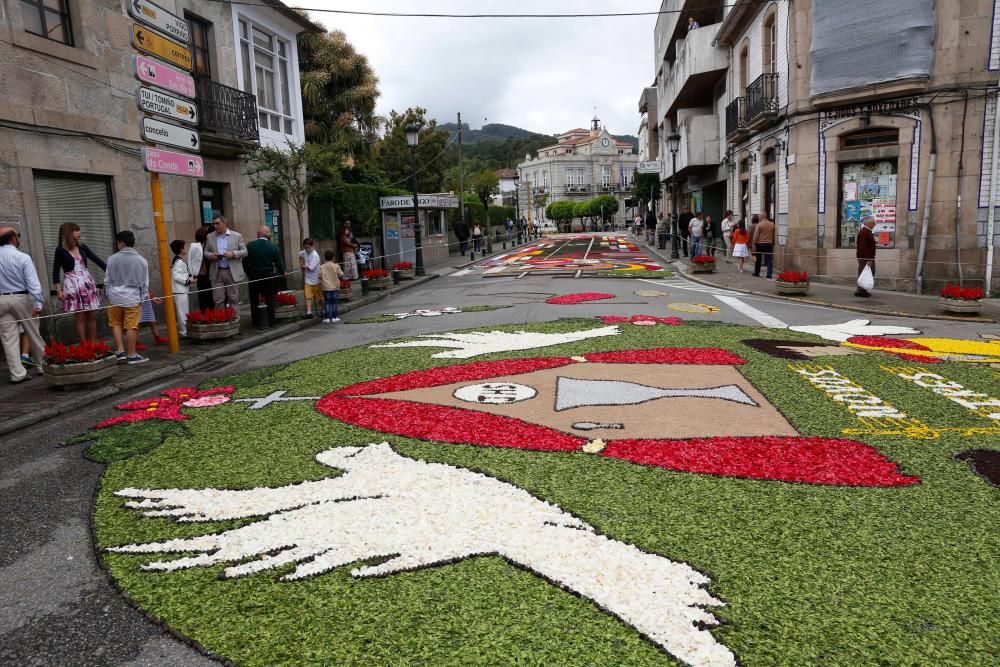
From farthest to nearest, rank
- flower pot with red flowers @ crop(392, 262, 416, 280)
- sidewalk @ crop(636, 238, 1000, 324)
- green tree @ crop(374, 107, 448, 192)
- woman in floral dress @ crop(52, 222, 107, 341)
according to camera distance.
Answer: green tree @ crop(374, 107, 448, 192), flower pot with red flowers @ crop(392, 262, 416, 280), sidewalk @ crop(636, 238, 1000, 324), woman in floral dress @ crop(52, 222, 107, 341)

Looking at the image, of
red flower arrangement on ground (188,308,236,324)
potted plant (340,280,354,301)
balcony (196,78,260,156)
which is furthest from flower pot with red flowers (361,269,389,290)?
red flower arrangement on ground (188,308,236,324)

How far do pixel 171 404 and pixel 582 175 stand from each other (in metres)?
118

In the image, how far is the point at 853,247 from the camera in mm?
18125

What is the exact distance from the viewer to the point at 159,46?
30.7 feet

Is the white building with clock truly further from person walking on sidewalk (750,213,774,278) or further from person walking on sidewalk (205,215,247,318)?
person walking on sidewalk (205,215,247,318)

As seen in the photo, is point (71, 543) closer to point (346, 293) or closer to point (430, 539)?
point (430, 539)

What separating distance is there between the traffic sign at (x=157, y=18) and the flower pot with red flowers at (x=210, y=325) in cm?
411

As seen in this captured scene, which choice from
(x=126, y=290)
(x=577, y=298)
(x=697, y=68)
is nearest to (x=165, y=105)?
(x=126, y=290)

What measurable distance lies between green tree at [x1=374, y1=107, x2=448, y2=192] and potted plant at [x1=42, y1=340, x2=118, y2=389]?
3823cm

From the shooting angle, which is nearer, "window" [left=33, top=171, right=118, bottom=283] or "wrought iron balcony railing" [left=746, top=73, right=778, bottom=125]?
"window" [left=33, top=171, right=118, bottom=283]

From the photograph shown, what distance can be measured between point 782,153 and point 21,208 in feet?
61.0

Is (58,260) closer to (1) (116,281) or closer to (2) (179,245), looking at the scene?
(1) (116,281)

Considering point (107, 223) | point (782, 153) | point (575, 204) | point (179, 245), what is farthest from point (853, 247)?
point (575, 204)

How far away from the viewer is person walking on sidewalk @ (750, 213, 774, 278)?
19.2 m
